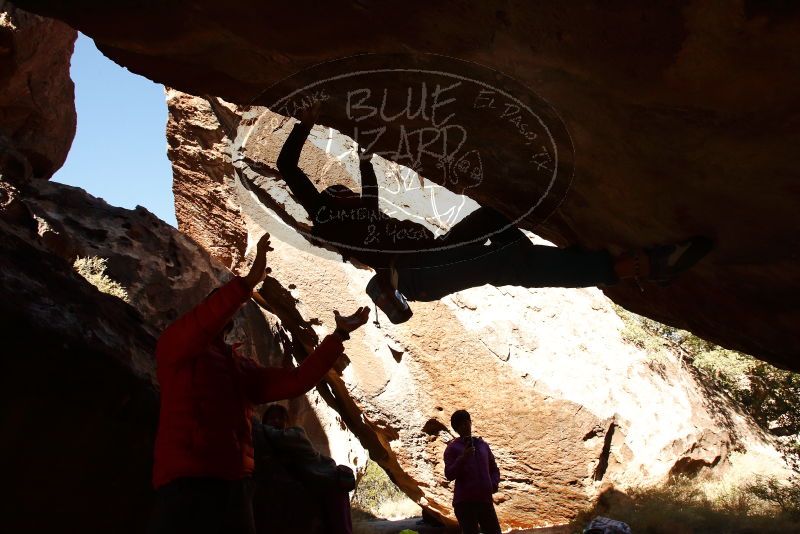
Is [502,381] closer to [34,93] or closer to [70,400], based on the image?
[70,400]

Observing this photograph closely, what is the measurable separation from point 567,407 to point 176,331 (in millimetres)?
7323

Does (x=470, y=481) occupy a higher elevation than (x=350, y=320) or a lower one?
lower

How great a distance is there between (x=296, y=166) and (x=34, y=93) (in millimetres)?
8713

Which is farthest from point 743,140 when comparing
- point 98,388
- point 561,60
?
point 98,388

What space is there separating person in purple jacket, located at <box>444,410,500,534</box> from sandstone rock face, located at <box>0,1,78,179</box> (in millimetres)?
6892

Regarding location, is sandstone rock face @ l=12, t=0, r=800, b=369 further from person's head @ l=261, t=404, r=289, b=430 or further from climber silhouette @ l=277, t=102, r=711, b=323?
person's head @ l=261, t=404, r=289, b=430

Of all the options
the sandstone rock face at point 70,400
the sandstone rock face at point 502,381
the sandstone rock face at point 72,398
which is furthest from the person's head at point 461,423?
the sandstone rock face at point 502,381

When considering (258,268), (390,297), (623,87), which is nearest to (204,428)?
(258,268)

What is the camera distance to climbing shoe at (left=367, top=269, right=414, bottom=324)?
450cm

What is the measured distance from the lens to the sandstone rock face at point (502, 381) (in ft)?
31.2

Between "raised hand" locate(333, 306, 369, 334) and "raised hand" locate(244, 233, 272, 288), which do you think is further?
"raised hand" locate(333, 306, 369, 334)

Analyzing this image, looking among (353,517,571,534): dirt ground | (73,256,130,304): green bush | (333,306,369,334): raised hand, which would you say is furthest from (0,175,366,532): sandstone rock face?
(353,517,571,534): dirt ground

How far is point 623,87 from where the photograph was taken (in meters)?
3.74

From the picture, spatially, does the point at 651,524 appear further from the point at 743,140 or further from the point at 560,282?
the point at 743,140
